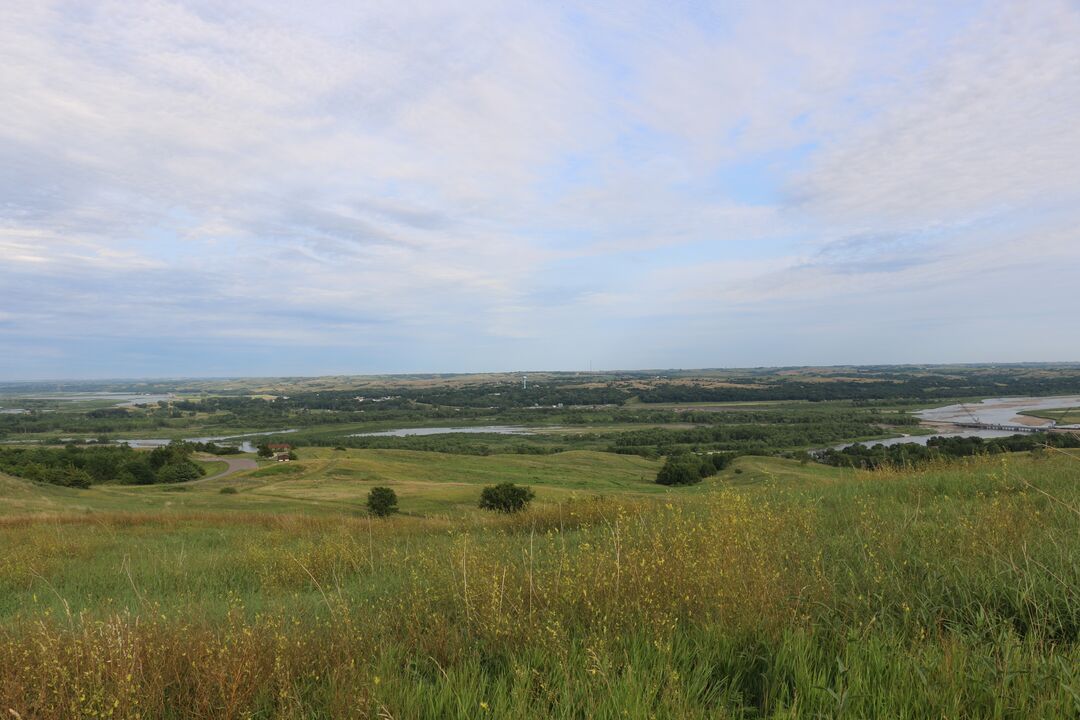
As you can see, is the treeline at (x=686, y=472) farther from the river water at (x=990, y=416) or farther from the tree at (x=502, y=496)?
the tree at (x=502, y=496)

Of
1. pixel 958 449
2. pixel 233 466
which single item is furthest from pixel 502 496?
pixel 233 466

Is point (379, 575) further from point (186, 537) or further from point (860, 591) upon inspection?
point (186, 537)

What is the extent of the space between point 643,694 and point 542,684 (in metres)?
0.49

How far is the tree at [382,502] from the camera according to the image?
102ft

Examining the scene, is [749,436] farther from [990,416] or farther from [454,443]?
[454,443]

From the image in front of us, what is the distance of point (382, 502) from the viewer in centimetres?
3238

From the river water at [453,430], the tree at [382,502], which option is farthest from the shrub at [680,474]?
the river water at [453,430]

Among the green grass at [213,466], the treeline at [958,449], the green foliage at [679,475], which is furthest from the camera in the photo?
the green grass at [213,466]

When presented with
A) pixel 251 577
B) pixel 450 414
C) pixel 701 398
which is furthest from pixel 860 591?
pixel 701 398

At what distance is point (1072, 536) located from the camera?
418 cm

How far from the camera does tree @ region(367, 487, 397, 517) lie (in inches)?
1226

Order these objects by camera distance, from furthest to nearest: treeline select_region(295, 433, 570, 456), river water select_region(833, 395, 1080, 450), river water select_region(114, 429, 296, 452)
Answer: river water select_region(114, 429, 296, 452)
treeline select_region(295, 433, 570, 456)
river water select_region(833, 395, 1080, 450)

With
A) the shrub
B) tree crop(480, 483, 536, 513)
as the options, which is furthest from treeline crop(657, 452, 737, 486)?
tree crop(480, 483, 536, 513)

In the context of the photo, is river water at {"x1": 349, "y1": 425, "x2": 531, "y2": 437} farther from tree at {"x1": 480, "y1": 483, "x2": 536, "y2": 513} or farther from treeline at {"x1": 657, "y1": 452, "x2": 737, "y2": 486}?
tree at {"x1": 480, "y1": 483, "x2": 536, "y2": 513}
